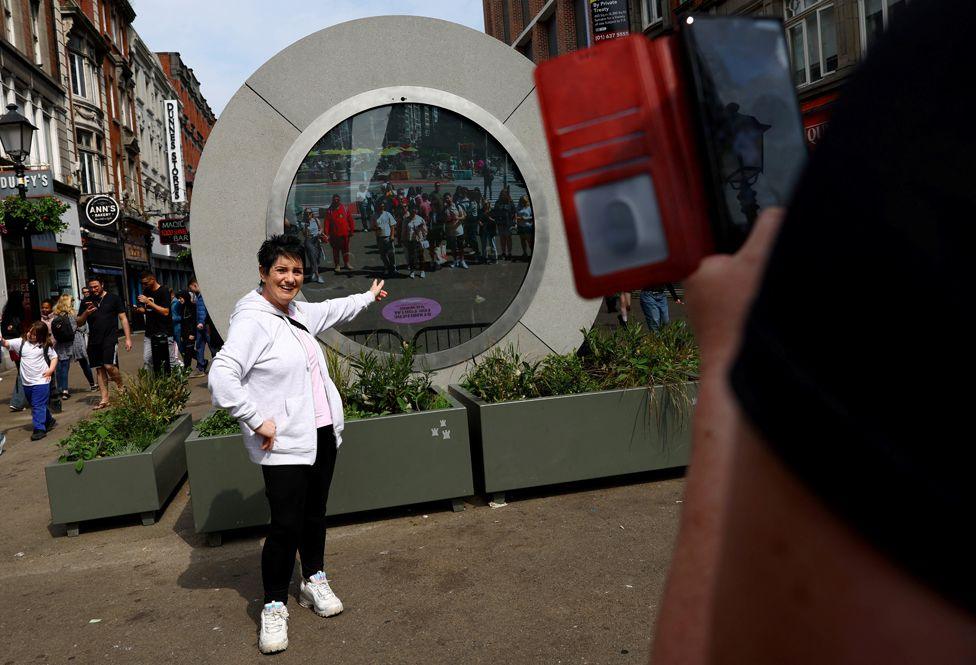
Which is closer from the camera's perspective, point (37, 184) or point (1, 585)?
point (1, 585)

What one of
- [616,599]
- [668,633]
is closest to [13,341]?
[616,599]

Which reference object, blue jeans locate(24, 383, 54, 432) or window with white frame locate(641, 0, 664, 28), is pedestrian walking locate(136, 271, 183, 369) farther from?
window with white frame locate(641, 0, 664, 28)

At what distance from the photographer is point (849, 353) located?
1.49ft

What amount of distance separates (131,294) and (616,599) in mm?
37080

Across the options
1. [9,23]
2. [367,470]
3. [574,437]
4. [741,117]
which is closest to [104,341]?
[367,470]

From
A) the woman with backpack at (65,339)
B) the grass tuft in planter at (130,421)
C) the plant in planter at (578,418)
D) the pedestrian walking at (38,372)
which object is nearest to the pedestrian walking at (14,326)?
the woman with backpack at (65,339)

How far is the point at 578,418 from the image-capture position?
235 inches

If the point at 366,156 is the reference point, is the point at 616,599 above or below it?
below

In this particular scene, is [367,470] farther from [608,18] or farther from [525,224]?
[608,18]

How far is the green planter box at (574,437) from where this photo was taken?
5.85 m

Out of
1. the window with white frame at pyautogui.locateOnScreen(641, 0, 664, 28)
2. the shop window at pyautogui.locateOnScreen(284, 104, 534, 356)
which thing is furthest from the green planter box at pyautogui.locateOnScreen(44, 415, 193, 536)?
the window with white frame at pyautogui.locateOnScreen(641, 0, 664, 28)

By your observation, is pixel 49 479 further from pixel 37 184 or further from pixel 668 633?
pixel 37 184

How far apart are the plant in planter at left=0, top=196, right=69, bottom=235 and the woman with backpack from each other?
277 cm

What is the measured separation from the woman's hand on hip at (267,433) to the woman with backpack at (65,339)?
8956 mm
